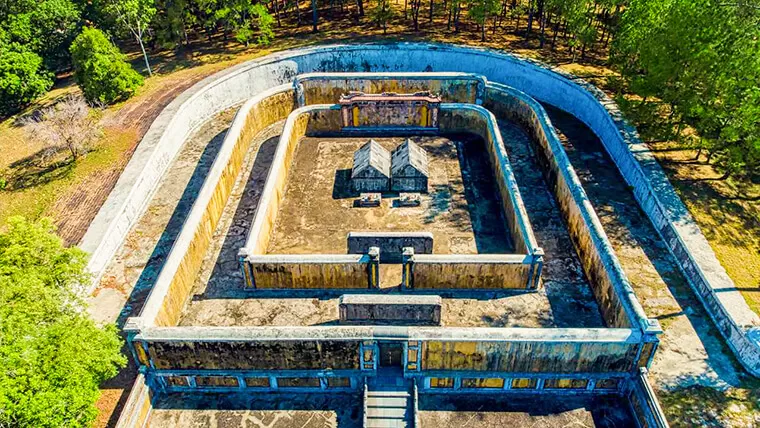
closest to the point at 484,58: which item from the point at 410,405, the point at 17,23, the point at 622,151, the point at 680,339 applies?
the point at 622,151

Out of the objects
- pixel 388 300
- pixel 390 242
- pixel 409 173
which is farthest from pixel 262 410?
pixel 409 173

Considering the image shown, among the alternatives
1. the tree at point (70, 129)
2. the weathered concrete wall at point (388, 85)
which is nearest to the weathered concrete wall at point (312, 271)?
the tree at point (70, 129)

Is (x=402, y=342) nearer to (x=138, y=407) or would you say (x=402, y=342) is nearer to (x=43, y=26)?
(x=138, y=407)

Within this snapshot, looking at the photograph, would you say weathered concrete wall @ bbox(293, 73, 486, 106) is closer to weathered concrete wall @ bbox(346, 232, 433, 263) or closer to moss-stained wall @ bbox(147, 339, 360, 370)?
weathered concrete wall @ bbox(346, 232, 433, 263)

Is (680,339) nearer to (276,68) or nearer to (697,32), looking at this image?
(697,32)

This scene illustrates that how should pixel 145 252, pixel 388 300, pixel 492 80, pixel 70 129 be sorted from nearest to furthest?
1. pixel 388 300
2. pixel 145 252
3. pixel 70 129
4. pixel 492 80

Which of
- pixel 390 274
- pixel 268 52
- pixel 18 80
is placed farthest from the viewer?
pixel 268 52

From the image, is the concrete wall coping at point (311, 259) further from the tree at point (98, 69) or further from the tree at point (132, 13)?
the tree at point (132, 13)

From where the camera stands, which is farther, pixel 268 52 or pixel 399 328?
pixel 268 52

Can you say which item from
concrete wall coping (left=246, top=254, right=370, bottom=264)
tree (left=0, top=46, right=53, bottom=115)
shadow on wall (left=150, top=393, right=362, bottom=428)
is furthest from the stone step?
tree (left=0, top=46, right=53, bottom=115)
